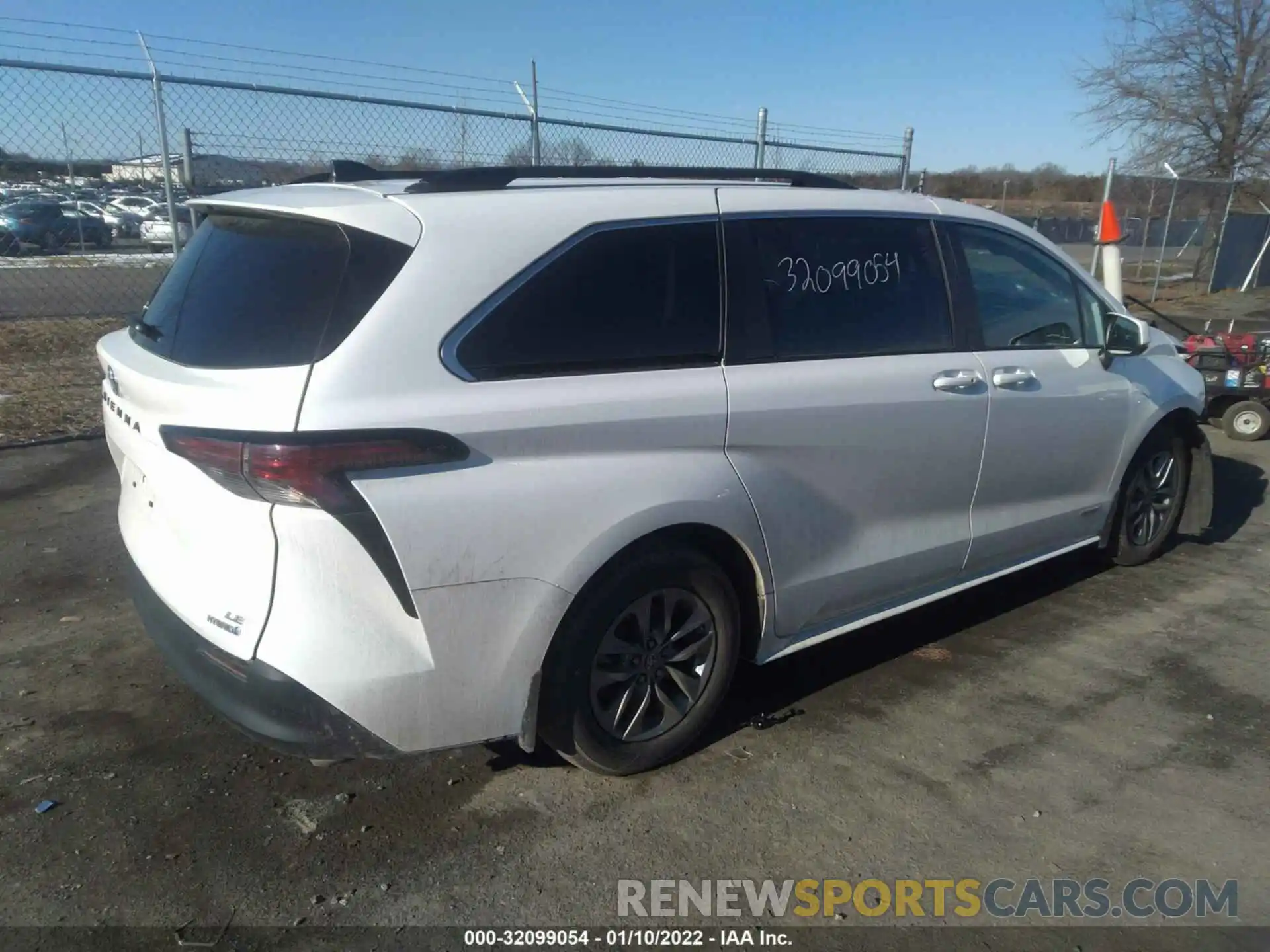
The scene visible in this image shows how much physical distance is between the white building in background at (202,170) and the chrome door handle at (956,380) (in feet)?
16.7

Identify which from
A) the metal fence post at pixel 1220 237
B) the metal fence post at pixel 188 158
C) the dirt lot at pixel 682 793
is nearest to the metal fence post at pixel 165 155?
the metal fence post at pixel 188 158

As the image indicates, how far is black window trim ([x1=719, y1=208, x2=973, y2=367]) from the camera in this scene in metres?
3.24

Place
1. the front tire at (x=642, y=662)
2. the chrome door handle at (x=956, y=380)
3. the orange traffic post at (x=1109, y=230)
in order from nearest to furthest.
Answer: the front tire at (x=642, y=662) < the chrome door handle at (x=956, y=380) < the orange traffic post at (x=1109, y=230)

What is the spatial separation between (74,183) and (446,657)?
631cm

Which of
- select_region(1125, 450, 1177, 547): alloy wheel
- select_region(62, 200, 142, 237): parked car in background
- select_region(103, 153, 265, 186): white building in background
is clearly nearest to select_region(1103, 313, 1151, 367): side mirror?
select_region(1125, 450, 1177, 547): alloy wheel

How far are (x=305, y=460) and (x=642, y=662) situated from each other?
128cm

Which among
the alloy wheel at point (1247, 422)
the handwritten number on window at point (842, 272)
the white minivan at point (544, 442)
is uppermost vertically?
the handwritten number on window at point (842, 272)

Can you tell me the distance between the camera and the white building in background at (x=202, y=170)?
654 cm

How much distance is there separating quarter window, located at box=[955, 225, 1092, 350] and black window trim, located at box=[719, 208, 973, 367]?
15 cm

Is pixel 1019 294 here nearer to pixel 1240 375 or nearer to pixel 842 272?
pixel 842 272

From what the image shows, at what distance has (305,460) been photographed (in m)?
2.36

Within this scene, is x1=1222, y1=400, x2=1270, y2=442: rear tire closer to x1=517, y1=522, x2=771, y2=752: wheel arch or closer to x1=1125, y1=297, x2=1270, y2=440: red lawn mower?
x1=1125, y1=297, x2=1270, y2=440: red lawn mower

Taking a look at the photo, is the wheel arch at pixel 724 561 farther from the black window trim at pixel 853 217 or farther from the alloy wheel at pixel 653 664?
the black window trim at pixel 853 217

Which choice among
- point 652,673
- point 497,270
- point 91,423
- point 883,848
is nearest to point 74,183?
point 91,423
